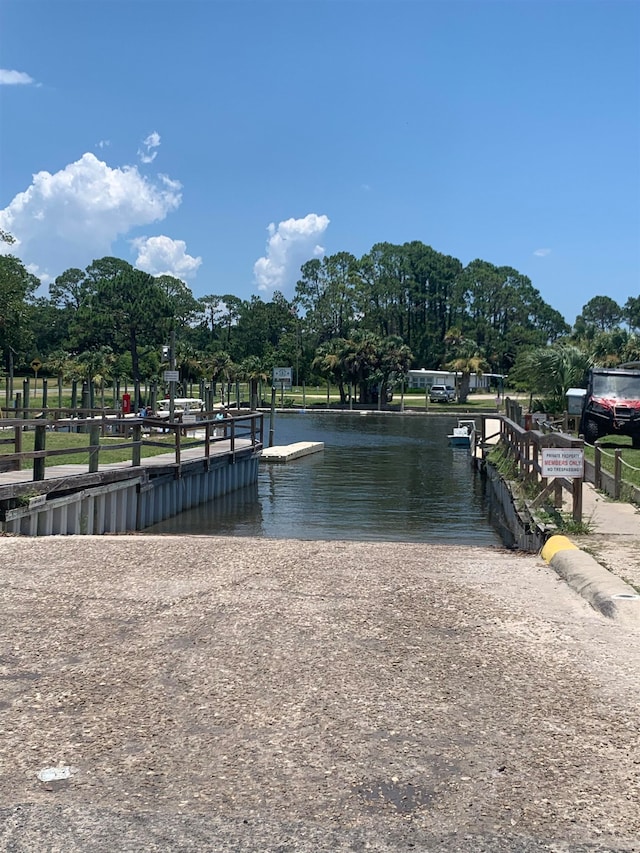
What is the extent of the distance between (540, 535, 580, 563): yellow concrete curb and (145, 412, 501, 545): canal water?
784 centimetres

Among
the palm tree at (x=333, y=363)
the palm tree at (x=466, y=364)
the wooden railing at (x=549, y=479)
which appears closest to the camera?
the wooden railing at (x=549, y=479)

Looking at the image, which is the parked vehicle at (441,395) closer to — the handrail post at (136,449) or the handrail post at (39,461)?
the handrail post at (136,449)

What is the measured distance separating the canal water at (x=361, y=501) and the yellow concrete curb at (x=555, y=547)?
784 centimetres

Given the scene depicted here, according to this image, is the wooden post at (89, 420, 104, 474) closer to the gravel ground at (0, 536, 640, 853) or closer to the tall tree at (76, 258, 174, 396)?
the gravel ground at (0, 536, 640, 853)

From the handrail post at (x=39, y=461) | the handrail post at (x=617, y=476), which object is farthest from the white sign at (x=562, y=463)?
the handrail post at (x=39, y=461)

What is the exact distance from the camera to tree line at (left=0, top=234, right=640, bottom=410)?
89.6 m

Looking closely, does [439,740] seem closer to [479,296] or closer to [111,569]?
[111,569]

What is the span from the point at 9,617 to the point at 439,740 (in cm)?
375

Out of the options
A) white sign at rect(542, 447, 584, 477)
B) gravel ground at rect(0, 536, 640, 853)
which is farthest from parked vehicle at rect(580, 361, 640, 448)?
gravel ground at rect(0, 536, 640, 853)

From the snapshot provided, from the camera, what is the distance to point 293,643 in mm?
5992

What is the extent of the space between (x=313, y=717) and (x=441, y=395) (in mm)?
88128

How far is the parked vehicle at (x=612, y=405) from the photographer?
2647 centimetres

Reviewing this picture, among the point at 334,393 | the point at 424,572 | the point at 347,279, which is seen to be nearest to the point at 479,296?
the point at 347,279

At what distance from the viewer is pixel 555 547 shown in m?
10.2
